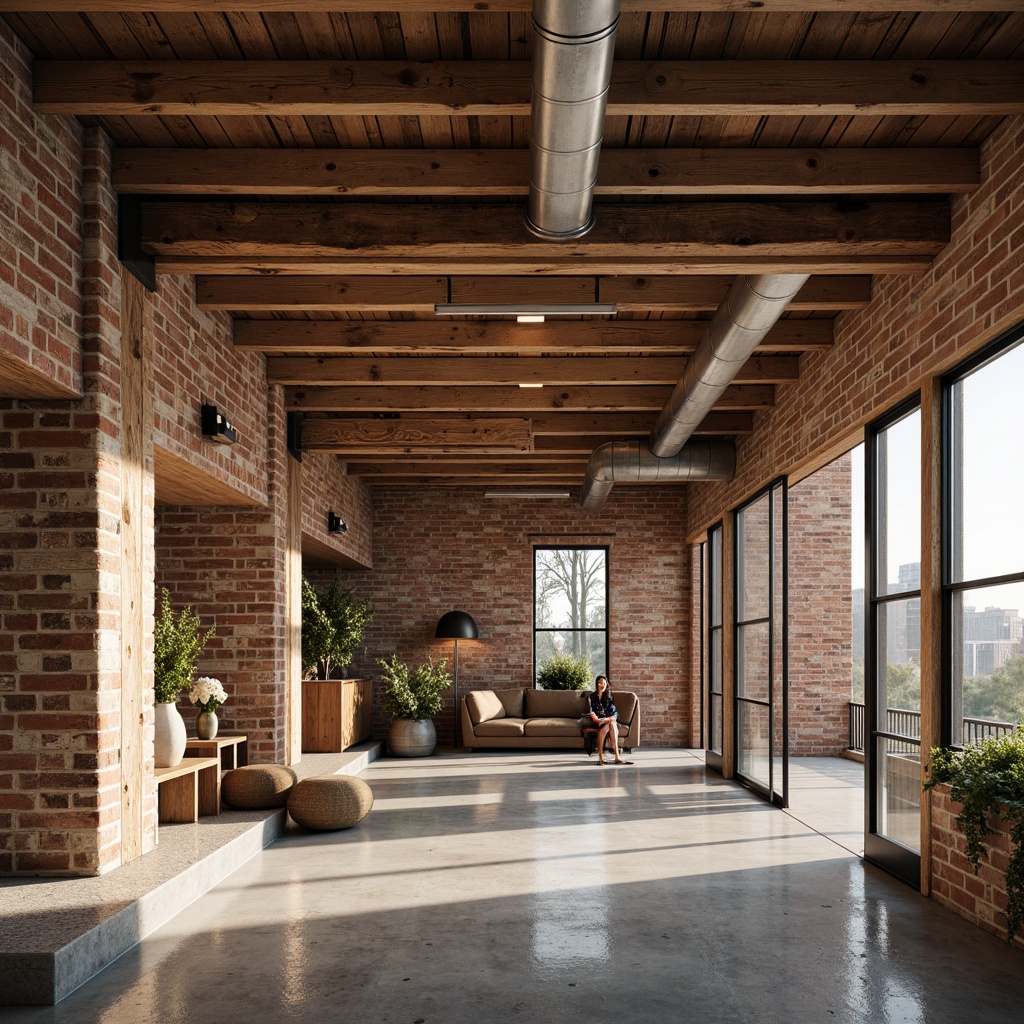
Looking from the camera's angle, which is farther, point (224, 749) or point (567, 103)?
point (224, 749)

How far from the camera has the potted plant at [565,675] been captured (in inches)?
526

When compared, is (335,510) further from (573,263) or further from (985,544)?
(985,544)

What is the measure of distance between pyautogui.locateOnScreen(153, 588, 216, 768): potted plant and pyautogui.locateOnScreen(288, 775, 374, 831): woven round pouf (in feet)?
3.27

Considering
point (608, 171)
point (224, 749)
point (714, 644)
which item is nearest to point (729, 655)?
point (714, 644)

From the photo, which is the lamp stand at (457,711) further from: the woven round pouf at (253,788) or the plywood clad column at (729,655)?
the woven round pouf at (253,788)

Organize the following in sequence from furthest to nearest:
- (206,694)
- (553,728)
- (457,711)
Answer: (457,711), (553,728), (206,694)

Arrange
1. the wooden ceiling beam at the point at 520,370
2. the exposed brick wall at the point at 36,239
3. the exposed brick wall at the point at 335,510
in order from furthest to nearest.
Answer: the exposed brick wall at the point at 335,510 → the wooden ceiling beam at the point at 520,370 → the exposed brick wall at the point at 36,239

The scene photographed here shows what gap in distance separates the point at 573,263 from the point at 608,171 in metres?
0.75

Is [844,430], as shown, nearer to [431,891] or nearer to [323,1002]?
[431,891]

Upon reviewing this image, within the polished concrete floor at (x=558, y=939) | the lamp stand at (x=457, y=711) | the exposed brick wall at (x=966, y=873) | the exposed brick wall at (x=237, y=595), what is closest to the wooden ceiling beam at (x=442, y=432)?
the exposed brick wall at (x=237, y=595)

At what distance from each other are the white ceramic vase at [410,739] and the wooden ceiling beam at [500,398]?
5030mm

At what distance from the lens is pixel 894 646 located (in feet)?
19.1

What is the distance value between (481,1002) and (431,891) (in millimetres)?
1761

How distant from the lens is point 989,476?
4793 mm
